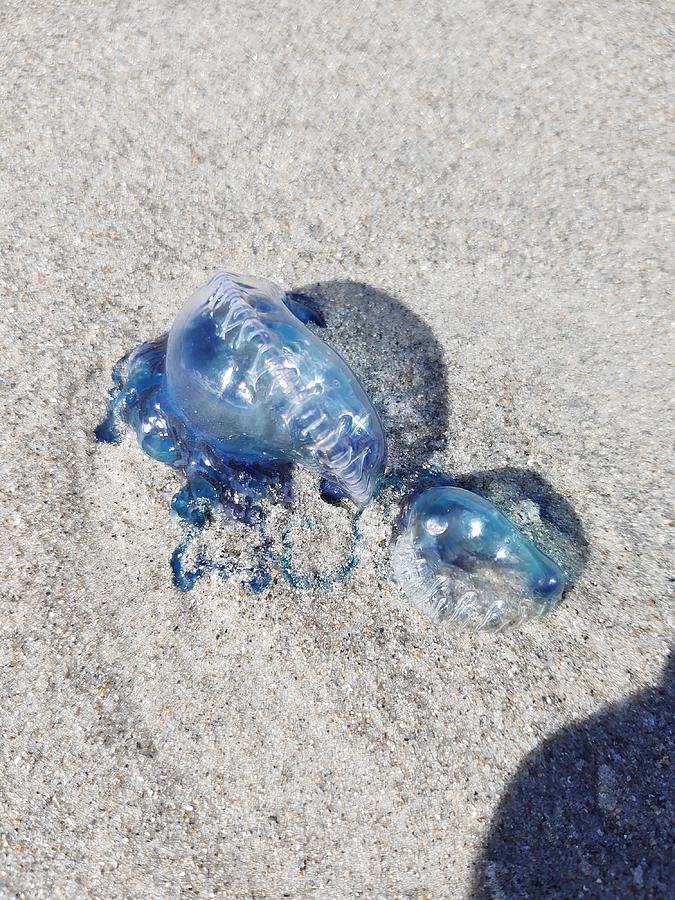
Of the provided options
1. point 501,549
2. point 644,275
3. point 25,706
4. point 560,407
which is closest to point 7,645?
point 25,706

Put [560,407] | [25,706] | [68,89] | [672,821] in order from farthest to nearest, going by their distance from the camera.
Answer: [68,89]
[560,407]
[25,706]
[672,821]

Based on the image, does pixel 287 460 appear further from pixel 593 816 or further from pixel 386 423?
pixel 593 816

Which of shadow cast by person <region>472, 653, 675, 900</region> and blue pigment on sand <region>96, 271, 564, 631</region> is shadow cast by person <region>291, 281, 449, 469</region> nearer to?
blue pigment on sand <region>96, 271, 564, 631</region>

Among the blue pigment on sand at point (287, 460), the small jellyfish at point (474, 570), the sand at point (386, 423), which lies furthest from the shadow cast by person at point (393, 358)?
the small jellyfish at point (474, 570)

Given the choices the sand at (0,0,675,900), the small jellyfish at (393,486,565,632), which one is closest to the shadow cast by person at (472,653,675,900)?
the sand at (0,0,675,900)

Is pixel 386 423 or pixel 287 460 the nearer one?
pixel 287 460

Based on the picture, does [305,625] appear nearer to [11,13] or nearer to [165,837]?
[165,837]

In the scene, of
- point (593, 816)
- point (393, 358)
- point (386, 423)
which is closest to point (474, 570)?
point (386, 423)
